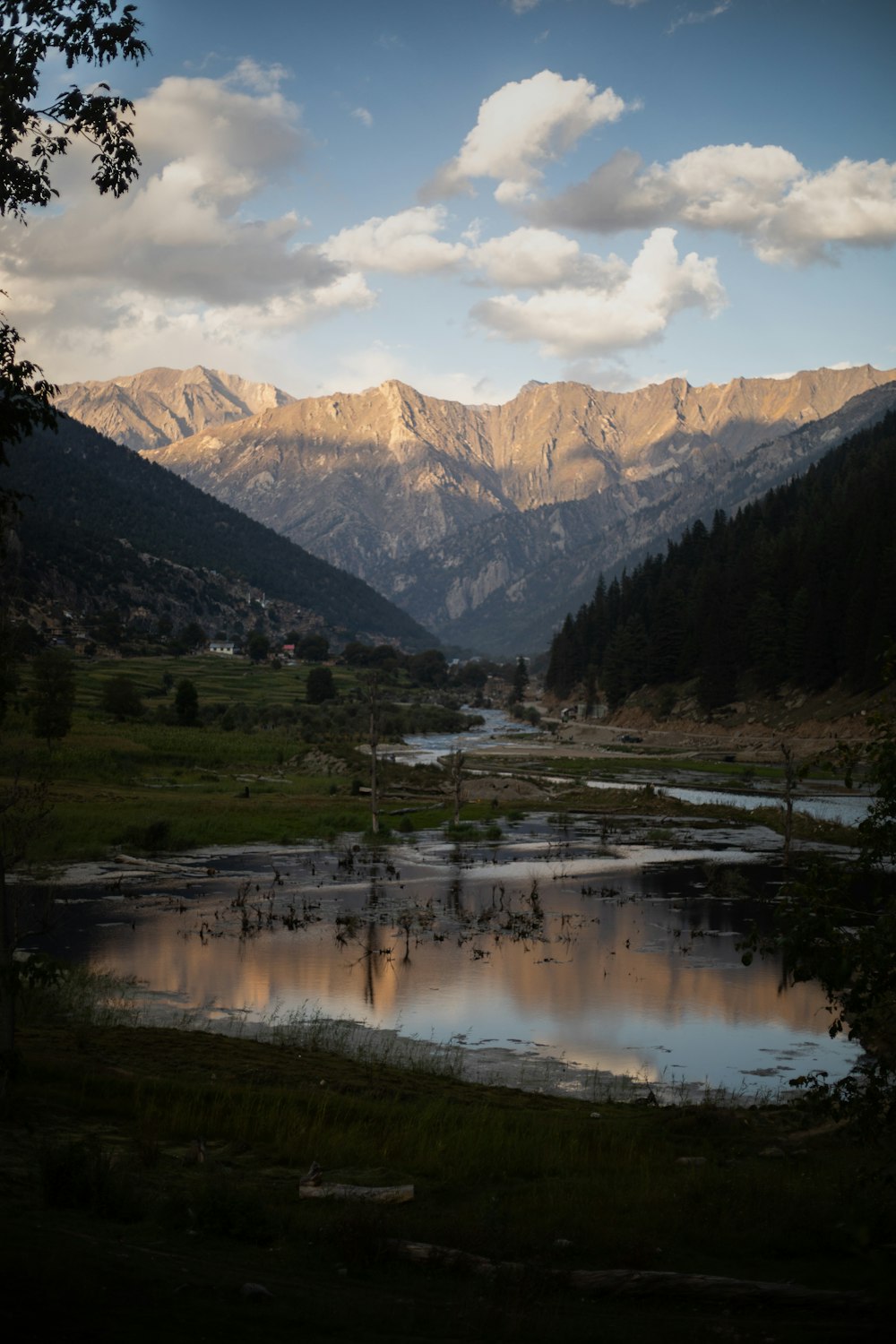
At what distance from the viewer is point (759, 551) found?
162125mm

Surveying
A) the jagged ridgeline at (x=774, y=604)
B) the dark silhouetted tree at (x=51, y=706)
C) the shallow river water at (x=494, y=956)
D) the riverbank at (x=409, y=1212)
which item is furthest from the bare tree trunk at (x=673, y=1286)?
the jagged ridgeline at (x=774, y=604)

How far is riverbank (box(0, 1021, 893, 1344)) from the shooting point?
37.3 feet

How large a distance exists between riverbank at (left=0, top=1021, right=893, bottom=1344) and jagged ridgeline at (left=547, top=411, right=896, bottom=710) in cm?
8761

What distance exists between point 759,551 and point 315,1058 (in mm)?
145388

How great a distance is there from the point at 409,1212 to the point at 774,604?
133910mm

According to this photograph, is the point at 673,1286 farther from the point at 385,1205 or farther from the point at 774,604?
the point at 774,604

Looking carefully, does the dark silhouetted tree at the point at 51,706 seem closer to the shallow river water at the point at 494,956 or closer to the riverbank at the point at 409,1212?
the shallow river water at the point at 494,956

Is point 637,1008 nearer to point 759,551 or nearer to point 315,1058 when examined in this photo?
point 315,1058

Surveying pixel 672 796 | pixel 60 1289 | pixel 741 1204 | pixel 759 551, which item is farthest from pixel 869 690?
pixel 60 1289

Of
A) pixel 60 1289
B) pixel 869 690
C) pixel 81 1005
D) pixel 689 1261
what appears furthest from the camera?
pixel 869 690

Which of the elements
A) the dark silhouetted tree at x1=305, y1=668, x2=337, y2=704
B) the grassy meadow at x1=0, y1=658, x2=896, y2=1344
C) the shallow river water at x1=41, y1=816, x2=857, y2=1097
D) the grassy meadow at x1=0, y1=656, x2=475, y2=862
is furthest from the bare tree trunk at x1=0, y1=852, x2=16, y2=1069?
the dark silhouetted tree at x1=305, y1=668, x2=337, y2=704

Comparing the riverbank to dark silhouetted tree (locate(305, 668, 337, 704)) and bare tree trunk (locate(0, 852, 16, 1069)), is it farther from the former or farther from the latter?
dark silhouetted tree (locate(305, 668, 337, 704))

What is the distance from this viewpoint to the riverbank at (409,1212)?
37.3 ft

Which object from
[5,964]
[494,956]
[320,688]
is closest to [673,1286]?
[5,964]
